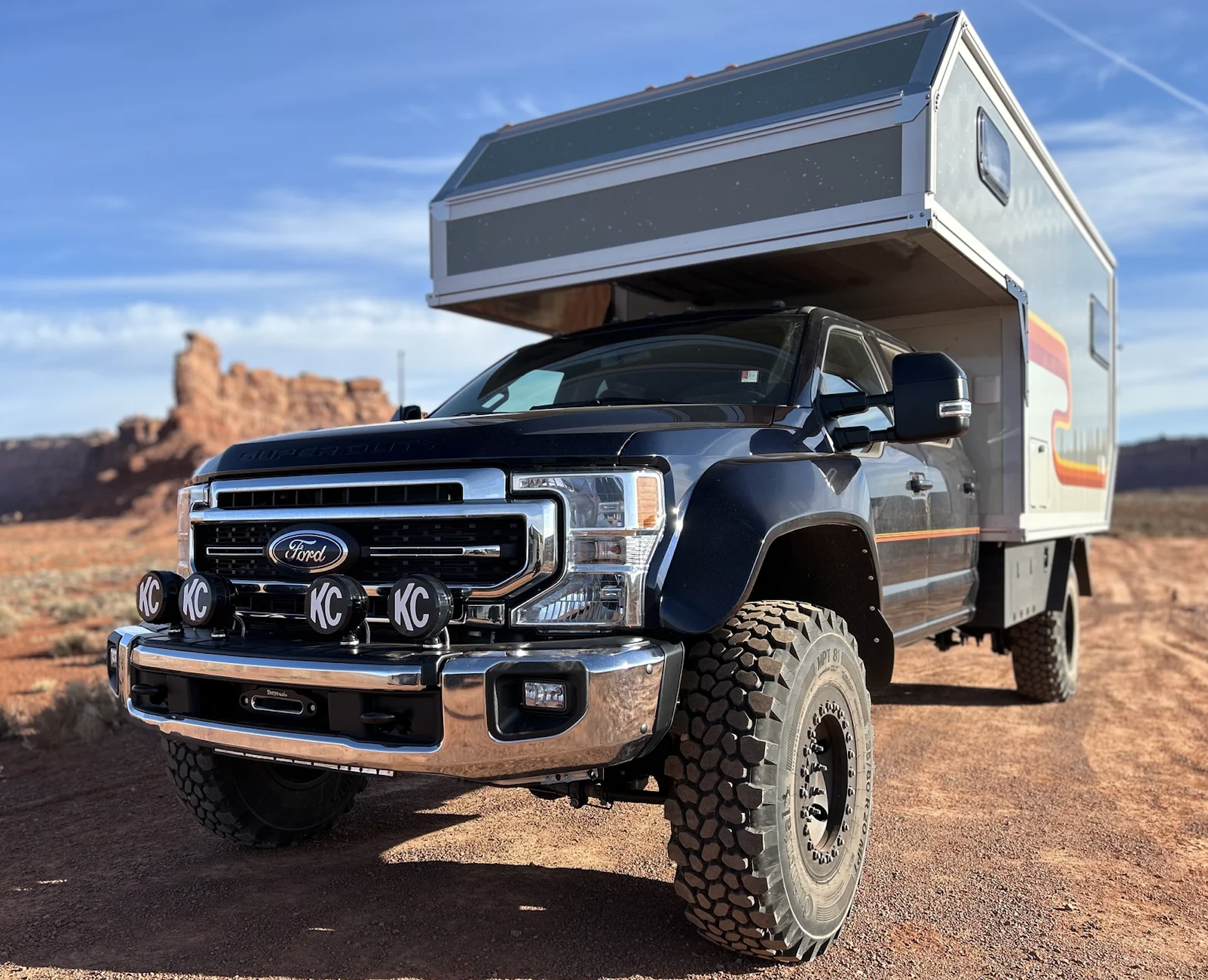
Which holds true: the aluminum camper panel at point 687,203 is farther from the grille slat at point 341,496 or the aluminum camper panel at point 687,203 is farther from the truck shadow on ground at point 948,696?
the truck shadow on ground at point 948,696

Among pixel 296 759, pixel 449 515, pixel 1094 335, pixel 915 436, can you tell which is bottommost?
pixel 296 759

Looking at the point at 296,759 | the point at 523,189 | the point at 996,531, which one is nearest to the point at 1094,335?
the point at 996,531

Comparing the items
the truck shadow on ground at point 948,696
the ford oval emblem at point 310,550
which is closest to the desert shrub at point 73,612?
the truck shadow on ground at point 948,696

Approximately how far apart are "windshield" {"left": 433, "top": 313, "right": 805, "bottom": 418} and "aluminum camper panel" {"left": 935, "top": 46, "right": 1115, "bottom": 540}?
1.21m

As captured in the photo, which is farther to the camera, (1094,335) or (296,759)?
(1094,335)

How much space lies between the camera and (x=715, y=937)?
325 centimetres

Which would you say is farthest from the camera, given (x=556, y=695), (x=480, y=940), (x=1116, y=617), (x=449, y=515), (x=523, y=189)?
(x=1116, y=617)

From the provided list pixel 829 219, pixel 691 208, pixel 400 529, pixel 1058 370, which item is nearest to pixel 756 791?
pixel 400 529

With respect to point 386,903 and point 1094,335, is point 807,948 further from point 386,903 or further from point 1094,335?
point 1094,335

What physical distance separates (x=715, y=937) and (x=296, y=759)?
1.39 metres

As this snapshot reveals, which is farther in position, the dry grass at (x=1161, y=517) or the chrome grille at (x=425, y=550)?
the dry grass at (x=1161, y=517)

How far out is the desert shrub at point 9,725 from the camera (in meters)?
6.85

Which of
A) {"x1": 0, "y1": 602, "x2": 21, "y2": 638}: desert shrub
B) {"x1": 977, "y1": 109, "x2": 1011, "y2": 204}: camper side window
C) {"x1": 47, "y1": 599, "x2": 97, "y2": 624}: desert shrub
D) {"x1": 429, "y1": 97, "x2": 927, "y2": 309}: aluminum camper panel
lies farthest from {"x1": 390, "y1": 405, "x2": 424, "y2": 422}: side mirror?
{"x1": 47, "y1": 599, "x2": 97, "y2": 624}: desert shrub

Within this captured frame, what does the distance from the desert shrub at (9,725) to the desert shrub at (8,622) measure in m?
6.73
